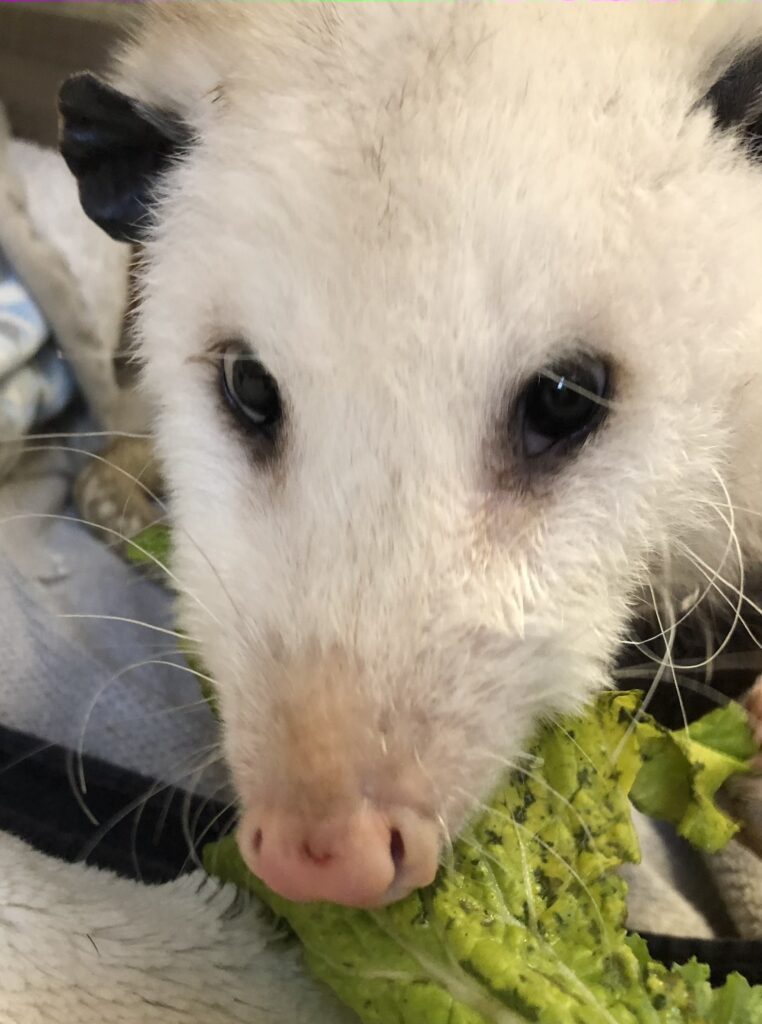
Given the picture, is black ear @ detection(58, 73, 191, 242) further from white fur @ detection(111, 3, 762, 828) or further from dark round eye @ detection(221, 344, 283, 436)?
dark round eye @ detection(221, 344, 283, 436)

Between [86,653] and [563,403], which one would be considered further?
[86,653]

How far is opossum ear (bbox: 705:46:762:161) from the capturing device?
2.82ft

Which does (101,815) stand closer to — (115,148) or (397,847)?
(397,847)

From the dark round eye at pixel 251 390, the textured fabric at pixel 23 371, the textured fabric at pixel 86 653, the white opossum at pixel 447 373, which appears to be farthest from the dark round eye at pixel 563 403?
the textured fabric at pixel 23 371

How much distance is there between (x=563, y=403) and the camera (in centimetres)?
81

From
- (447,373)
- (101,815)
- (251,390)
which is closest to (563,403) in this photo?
(447,373)

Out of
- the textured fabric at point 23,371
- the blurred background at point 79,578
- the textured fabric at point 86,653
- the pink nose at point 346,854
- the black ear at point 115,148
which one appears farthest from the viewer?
the textured fabric at point 23,371

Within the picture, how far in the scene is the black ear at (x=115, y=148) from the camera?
3.30ft

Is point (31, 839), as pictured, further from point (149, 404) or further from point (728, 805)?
point (728, 805)

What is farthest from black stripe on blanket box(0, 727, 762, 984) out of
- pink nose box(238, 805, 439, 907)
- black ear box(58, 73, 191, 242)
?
black ear box(58, 73, 191, 242)

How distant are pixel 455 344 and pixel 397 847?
37 centimetres

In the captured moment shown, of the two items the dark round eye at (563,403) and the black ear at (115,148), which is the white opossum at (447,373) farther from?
the black ear at (115,148)

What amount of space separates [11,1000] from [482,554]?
0.53 meters

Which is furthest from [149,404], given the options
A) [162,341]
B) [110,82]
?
[110,82]
